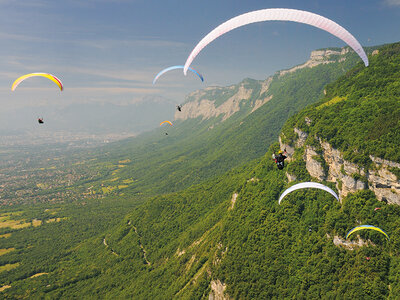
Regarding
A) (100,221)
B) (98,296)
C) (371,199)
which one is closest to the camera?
(371,199)

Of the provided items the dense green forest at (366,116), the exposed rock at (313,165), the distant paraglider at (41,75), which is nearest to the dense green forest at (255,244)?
the dense green forest at (366,116)

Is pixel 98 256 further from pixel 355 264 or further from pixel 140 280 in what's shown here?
pixel 355 264

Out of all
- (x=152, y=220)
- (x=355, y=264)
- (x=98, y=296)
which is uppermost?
(x=355, y=264)

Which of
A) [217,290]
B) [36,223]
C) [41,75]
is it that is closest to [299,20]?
[41,75]

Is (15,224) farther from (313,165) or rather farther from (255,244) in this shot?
(313,165)

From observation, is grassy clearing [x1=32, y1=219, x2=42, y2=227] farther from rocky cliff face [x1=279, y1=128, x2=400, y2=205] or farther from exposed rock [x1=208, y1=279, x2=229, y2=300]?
rocky cliff face [x1=279, y1=128, x2=400, y2=205]

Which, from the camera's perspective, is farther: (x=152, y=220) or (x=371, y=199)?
(x=152, y=220)

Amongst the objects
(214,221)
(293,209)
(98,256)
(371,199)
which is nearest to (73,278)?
(98,256)
